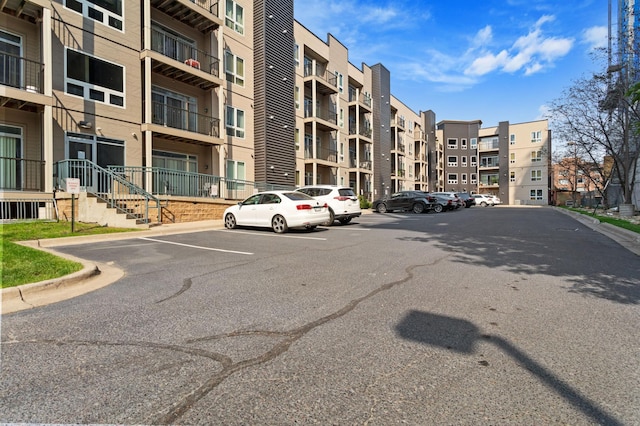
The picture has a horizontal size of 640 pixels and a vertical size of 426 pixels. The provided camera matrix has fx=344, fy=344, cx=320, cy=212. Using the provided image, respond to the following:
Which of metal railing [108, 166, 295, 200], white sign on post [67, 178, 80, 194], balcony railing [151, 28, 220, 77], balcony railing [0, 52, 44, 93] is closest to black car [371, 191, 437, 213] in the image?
metal railing [108, 166, 295, 200]

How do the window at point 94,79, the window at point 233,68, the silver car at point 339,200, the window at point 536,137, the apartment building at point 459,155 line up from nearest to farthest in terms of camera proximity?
1. the window at point 94,79
2. the silver car at point 339,200
3. the window at point 233,68
4. the window at point 536,137
5. the apartment building at point 459,155

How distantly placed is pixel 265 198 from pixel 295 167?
1380 cm

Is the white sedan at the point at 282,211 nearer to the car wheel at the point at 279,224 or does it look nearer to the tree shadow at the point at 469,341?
the car wheel at the point at 279,224

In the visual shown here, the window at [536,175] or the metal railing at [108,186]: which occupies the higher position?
the window at [536,175]

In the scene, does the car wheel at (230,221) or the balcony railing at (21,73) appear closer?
the balcony railing at (21,73)

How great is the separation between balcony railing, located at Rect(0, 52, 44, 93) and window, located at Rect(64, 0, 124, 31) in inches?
126

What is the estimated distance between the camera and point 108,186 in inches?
528

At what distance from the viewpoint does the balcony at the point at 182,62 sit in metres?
17.0

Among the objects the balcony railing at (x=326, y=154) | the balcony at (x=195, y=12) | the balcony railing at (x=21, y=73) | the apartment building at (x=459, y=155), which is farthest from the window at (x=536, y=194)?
the balcony railing at (x=21, y=73)

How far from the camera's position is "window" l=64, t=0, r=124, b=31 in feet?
47.7

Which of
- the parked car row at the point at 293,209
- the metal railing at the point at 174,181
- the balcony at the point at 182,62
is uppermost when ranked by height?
the balcony at the point at 182,62

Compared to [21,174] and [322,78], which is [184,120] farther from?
[322,78]

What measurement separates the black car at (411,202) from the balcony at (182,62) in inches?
594

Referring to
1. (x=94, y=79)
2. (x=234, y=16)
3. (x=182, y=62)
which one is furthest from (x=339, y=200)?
(x=234, y=16)
